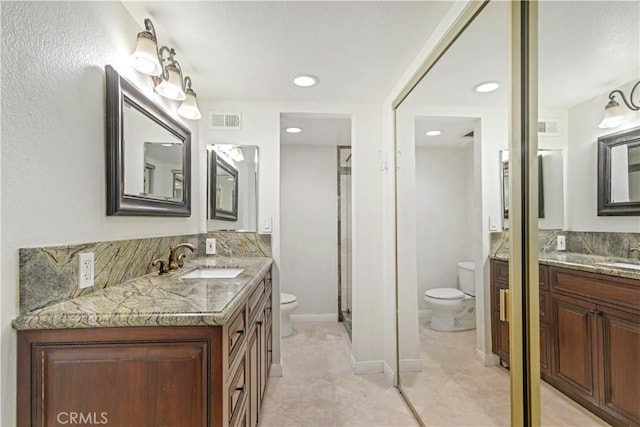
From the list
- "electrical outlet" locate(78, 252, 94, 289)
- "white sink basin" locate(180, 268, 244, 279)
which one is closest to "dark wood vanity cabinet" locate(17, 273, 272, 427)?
"electrical outlet" locate(78, 252, 94, 289)

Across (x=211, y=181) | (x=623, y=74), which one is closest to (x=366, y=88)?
(x=211, y=181)

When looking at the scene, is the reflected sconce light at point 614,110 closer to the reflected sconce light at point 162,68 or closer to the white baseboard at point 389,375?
the reflected sconce light at point 162,68

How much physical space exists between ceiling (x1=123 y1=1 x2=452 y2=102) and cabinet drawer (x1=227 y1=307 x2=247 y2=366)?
4.66ft

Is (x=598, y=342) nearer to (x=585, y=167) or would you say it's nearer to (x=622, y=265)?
(x=622, y=265)

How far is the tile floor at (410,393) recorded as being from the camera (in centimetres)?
129

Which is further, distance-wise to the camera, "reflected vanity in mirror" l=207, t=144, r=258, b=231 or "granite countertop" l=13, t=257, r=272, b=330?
Answer: "reflected vanity in mirror" l=207, t=144, r=258, b=231

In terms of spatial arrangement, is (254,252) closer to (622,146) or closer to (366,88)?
(366,88)

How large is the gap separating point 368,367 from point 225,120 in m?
2.35

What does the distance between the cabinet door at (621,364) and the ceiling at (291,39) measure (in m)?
1.46

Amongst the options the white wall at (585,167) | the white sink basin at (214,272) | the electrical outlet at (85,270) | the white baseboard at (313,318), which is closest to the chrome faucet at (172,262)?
the white sink basin at (214,272)

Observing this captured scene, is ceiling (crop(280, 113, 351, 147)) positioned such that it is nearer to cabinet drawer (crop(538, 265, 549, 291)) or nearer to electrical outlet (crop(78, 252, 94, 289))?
electrical outlet (crop(78, 252, 94, 289))

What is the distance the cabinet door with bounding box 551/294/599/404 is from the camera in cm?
90

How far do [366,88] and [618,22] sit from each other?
1.77 meters

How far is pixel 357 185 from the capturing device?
2.75 m
